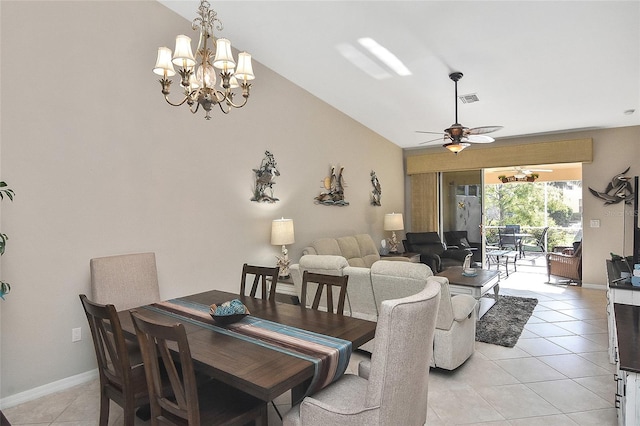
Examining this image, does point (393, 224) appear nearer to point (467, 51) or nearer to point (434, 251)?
point (434, 251)

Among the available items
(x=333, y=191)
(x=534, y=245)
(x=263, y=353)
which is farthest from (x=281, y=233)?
(x=534, y=245)

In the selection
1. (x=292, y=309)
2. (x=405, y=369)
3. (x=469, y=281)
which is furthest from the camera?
(x=469, y=281)

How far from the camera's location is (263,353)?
1789mm

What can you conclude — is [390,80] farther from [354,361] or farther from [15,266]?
[15,266]

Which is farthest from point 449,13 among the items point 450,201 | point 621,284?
point 450,201

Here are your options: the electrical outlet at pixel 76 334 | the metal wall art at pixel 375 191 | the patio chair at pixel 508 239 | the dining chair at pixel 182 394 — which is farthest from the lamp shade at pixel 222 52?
the patio chair at pixel 508 239

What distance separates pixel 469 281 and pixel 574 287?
3.23 m

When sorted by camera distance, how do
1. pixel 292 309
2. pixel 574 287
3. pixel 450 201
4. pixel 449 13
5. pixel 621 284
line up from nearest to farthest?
pixel 292 309 → pixel 621 284 → pixel 449 13 → pixel 574 287 → pixel 450 201

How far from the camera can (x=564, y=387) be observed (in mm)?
2918

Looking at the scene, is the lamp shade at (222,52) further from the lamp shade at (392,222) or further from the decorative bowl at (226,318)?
the lamp shade at (392,222)

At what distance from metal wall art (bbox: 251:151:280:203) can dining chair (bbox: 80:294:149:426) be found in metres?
2.64

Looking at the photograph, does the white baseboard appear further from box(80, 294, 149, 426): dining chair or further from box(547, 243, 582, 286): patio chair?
box(547, 243, 582, 286): patio chair

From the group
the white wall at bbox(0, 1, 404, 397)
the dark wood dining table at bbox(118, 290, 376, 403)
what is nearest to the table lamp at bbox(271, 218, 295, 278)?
the white wall at bbox(0, 1, 404, 397)

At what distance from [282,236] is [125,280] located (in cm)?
193
